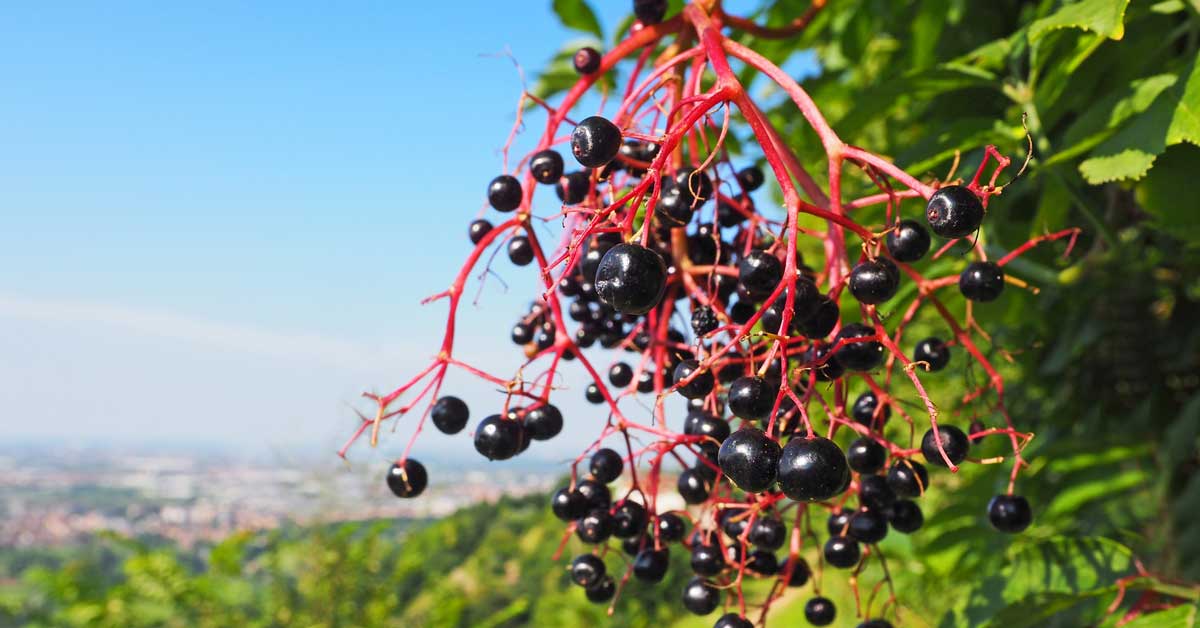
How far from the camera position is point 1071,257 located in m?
2.03

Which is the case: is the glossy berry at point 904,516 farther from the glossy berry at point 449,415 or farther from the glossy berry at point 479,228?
the glossy berry at point 479,228

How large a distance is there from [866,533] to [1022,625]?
53cm

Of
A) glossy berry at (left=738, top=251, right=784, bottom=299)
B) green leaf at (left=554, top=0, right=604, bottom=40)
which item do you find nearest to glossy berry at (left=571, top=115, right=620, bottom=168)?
glossy berry at (left=738, top=251, right=784, bottom=299)

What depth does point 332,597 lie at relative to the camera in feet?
22.1

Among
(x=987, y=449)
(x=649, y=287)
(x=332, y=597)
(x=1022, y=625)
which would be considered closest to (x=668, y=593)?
(x=332, y=597)

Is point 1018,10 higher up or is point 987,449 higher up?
point 1018,10

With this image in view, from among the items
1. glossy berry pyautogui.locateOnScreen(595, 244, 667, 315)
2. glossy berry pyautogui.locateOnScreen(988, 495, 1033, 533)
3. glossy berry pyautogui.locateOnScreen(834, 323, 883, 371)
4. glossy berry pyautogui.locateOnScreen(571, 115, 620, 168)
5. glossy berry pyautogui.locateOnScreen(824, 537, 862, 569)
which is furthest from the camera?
glossy berry pyautogui.locateOnScreen(988, 495, 1033, 533)

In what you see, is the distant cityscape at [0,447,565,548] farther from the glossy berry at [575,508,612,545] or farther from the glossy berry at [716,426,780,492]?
the glossy berry at [716,426,780,492]

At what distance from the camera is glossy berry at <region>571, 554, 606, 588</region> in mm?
1282

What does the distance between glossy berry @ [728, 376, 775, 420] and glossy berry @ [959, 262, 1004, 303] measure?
17.4 inches

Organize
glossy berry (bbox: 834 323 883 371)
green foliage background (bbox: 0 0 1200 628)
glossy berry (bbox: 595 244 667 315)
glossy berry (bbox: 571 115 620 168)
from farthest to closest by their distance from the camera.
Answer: green foliage background (bbox: 0 0 1200 628) → glossy berry (bbox: 834 323 883 371) → glossy berry (bbox: 571 115 620 168) → glossy berry (bbox: 595 244 667 315)

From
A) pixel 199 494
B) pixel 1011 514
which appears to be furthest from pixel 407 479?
pixel 199 494

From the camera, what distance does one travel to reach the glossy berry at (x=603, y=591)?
1.38m

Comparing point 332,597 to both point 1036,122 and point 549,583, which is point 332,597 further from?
point 1036,122
